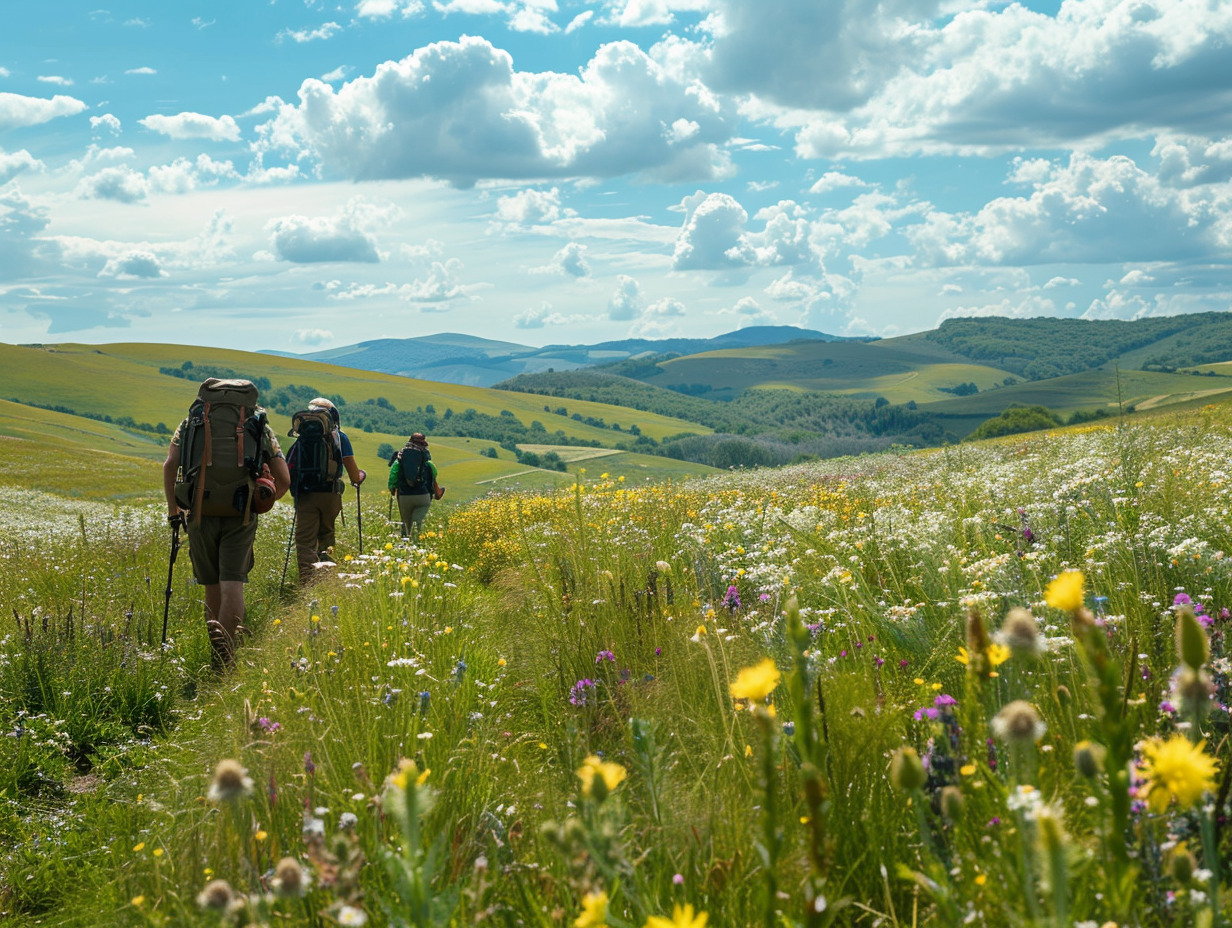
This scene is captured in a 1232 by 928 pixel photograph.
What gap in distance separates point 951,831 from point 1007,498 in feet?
17.5

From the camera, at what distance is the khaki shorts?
7.10 metres

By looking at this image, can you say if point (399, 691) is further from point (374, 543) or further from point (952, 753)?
point (374, 543)

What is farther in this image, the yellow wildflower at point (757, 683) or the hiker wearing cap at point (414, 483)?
the hiker wearing cap at point (414, 483)

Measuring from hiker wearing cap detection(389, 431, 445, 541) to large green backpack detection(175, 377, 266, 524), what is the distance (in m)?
4.64

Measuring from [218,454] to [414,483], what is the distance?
16.9 ft

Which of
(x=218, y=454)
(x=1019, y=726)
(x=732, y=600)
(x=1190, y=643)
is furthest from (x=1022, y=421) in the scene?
(x=1019, y=726)

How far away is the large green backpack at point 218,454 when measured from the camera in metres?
6.89

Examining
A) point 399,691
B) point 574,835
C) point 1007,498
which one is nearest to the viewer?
point 574,835

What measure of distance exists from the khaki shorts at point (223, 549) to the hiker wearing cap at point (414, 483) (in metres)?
4.51

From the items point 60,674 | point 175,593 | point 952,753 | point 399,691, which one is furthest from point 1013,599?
point 175,593

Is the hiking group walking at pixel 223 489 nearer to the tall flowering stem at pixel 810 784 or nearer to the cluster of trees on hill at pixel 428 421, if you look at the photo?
the tall flowering stem at pixel 810 784

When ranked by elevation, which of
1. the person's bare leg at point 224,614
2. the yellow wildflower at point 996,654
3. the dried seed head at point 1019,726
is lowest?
the person's bare leg at point 224,614

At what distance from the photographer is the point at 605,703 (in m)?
4.46

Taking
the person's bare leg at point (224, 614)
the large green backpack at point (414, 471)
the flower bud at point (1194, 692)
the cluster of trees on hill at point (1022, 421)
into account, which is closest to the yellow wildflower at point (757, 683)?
the flower bud at point (1194, 692)
